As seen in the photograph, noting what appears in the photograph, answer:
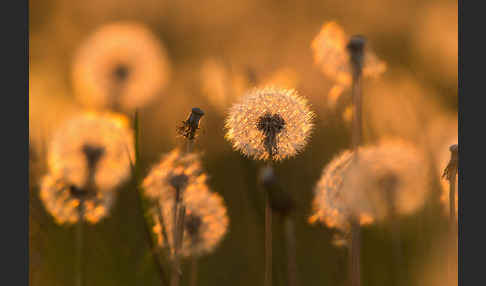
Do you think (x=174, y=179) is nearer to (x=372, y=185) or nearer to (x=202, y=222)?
(x=202, y=222)

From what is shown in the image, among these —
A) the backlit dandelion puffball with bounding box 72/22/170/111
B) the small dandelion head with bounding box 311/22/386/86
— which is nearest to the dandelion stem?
the small dandelion head with bounding box 311/22/386/86

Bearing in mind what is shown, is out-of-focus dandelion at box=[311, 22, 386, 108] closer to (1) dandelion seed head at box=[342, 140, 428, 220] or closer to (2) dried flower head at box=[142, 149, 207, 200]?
(1) dandelion seed head at box=[342, 140, 428, 220]

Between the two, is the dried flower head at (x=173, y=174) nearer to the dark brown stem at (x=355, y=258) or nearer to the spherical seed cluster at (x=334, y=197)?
the spherical seed cluster at (x=334, y=197)

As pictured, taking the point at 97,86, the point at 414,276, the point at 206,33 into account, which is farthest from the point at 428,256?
the point at 206,33

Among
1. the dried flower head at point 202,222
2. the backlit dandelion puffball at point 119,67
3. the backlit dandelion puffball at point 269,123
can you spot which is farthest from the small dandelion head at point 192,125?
the backlit dandelion puffball at point 119,67

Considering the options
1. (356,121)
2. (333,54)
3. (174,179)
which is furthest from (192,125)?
(333,54)
